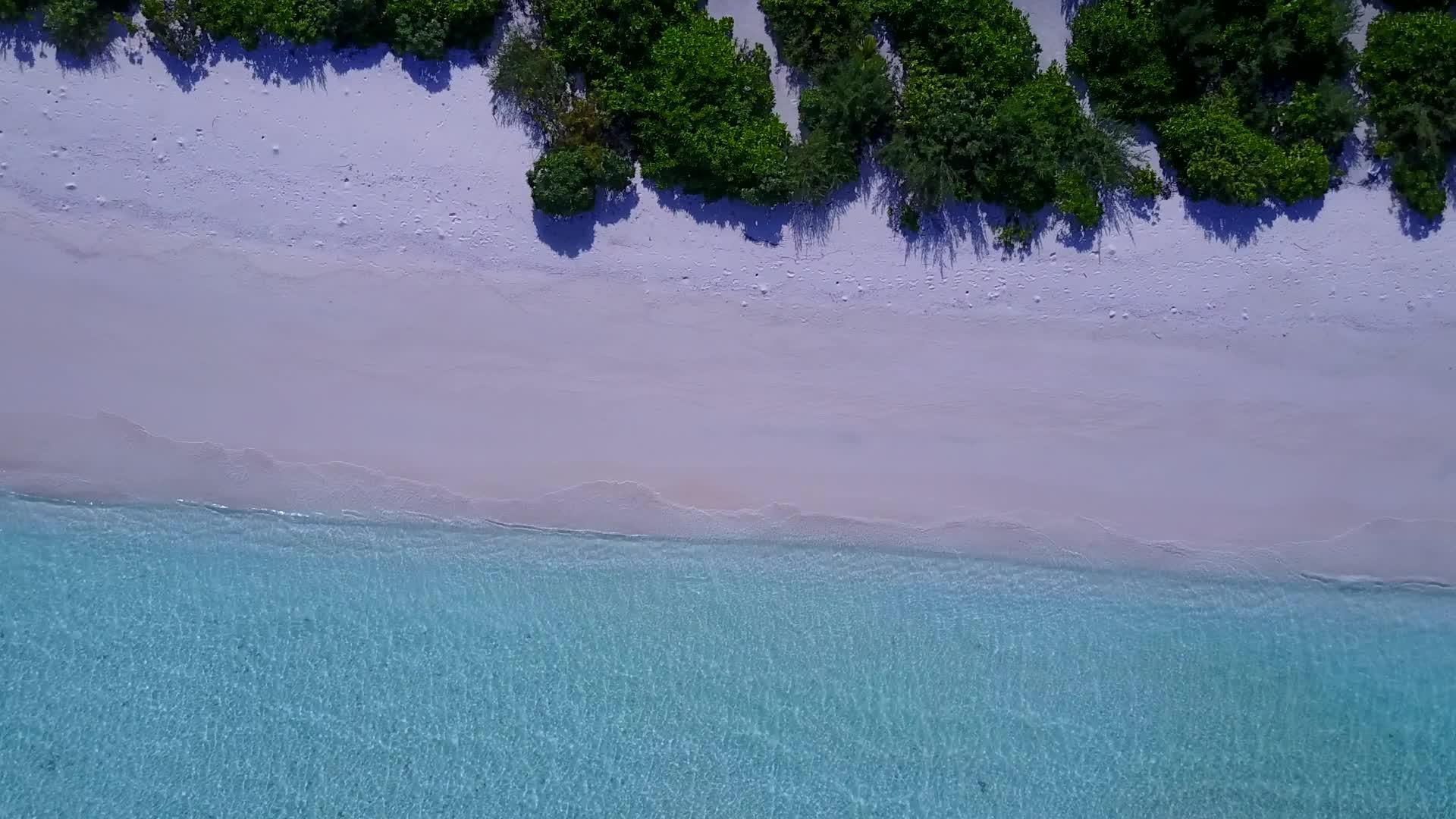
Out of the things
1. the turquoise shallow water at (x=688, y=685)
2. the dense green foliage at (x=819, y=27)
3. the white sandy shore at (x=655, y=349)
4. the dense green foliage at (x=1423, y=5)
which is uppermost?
the dense green foliage at (x=1423, y=5)

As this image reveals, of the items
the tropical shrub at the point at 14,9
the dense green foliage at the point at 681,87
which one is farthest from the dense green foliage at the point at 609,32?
the tropical shrub at the point at 14,9

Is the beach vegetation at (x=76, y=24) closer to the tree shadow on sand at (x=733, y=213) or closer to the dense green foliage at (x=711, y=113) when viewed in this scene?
the dense green foliage at (x=711, y=113)

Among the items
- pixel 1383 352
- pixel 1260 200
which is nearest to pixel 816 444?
pixel 1260 200

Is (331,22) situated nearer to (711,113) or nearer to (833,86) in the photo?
(711,113)

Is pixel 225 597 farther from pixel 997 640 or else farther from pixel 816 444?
pixel 997 640

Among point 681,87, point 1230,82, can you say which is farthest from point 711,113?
point 1230,82
